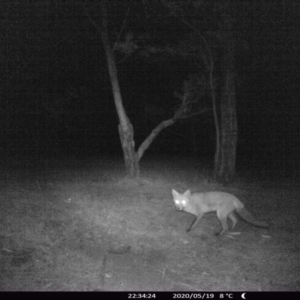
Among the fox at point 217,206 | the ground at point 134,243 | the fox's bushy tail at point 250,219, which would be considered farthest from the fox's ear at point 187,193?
the fox's bushy tail at point 250,219

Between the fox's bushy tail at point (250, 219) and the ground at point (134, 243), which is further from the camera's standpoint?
the fox's bushy tail at point (250, 219)

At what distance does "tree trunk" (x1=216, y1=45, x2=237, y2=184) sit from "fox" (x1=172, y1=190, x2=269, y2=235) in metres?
4.61

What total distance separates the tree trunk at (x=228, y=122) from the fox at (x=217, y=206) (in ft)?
15.1

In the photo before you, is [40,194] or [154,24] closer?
[40,194]

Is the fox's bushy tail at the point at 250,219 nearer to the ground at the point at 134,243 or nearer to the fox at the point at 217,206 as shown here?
the fox at the point at 217,206

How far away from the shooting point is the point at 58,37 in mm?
15539

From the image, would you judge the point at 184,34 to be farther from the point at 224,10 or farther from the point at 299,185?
the point at 299,185

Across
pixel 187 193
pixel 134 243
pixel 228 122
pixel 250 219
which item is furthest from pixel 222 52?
pixel 134 243

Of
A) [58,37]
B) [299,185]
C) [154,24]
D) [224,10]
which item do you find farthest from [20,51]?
[299,185]

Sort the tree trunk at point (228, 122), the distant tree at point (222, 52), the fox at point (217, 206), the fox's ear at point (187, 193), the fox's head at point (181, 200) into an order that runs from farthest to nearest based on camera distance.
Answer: the tree trunk at point (228, 122)
the distant tree at point (222, 52)
the fox's ear at point (187, 193)
the fox's head at point (181, 200)
the fox at point (217, 206)

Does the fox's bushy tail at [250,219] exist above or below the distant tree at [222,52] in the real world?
below

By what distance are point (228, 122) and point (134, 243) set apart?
6.83 metres

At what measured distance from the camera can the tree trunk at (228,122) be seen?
12.8 metres

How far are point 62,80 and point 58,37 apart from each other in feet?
16.0
